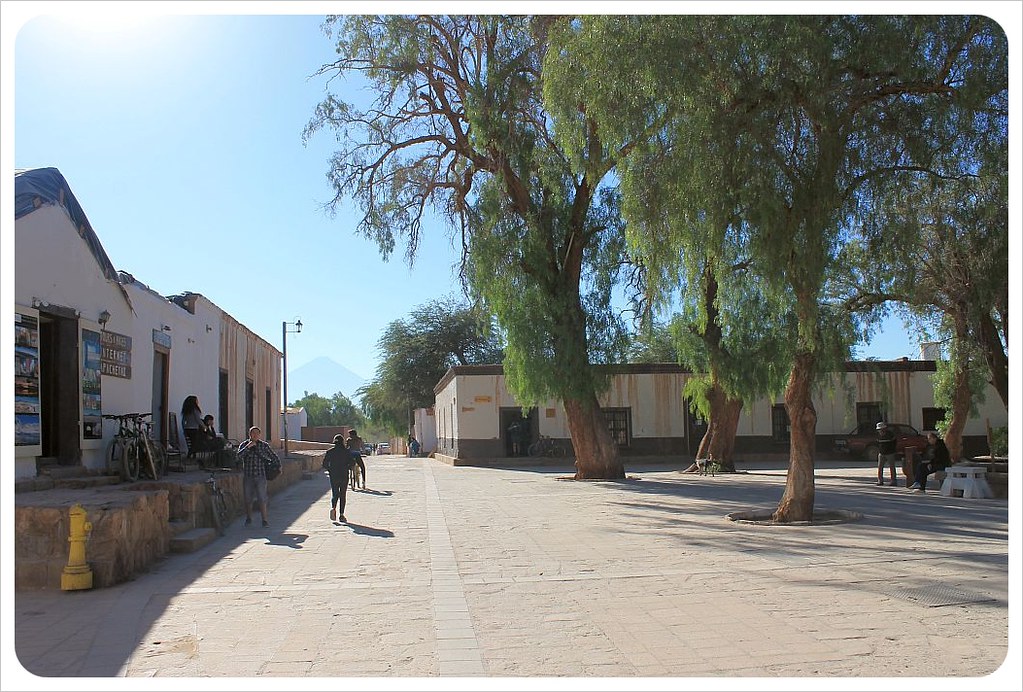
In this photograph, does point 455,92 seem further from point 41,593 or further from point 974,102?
point 41,593

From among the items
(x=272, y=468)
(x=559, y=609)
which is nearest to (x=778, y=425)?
(x=272, y=468)

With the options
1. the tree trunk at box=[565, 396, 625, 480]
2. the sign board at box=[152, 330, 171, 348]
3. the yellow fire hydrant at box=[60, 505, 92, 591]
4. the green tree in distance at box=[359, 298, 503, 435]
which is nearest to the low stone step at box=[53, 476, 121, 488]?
the yellow fire hydrant at box=[60, 505, 92, 591]

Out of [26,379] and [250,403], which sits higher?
[26,379]

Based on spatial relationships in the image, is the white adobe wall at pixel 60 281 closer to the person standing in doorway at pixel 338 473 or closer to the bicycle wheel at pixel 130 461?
the bicycle wheel at pixel 130 461

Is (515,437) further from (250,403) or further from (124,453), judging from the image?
(124,453)

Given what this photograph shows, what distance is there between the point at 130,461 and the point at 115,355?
242 cm

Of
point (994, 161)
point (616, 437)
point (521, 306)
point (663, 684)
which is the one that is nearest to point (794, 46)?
point (994, 161)

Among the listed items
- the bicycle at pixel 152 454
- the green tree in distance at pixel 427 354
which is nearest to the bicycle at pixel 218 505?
the bicycle at pixel 152 454

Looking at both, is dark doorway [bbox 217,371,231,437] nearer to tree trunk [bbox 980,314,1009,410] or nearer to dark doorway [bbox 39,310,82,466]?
dark doorway [bbox 39,310,82,466]

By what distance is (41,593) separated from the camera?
815 centimetres

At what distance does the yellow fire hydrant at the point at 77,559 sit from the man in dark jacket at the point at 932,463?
15.3 meters

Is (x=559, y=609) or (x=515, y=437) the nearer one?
(x=559, y=609)

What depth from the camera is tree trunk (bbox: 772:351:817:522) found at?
12.4 meters

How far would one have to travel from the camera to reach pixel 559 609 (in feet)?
23.8
